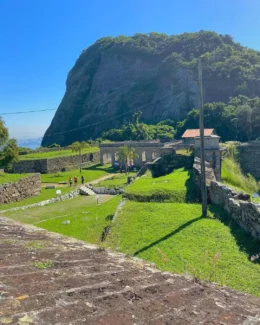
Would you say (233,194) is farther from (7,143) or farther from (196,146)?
(7,143)

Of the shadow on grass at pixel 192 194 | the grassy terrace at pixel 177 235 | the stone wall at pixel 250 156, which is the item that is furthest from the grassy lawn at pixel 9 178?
the stone wall at pixel 250 156

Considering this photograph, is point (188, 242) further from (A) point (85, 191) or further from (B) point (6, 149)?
(B) point (6, 149)

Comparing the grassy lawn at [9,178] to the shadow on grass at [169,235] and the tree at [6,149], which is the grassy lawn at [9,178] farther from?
the shadow on grass at [169,235]

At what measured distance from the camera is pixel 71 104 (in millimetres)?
164250

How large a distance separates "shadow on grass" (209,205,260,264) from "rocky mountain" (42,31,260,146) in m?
101

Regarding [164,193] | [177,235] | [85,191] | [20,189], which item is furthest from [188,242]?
[85,191]

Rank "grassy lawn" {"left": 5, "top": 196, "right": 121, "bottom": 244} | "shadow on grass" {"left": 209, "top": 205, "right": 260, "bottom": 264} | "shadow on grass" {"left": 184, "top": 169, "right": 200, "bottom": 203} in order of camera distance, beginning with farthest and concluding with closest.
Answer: "shadow on grass" {"left": 184, "top": 169, "right": 200, "bottom": 203}
"grassy lawn" {"left": 5, "top": 196, "right": 121, "bottom": 244}
"shadow on grass" {"left": 209, "top": 205, "right": 260, "bottom": 264}

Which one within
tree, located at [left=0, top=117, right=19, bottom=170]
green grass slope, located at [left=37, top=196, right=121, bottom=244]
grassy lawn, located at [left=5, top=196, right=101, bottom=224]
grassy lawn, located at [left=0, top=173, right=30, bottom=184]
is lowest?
grassy lawn, located at [left=5, top=196, right=101, bottom=224]

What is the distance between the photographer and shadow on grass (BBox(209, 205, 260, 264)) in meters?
8.76

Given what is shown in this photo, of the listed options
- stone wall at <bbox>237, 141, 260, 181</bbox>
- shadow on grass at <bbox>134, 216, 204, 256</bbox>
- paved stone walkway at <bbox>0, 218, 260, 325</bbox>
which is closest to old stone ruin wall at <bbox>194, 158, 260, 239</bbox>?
shadow on grass at <bbox>134, 216, 204, 256</bbox>

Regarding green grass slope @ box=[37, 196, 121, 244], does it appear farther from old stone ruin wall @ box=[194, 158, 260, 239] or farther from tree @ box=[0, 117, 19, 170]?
tree @ box=[0, 117, 19, 170]

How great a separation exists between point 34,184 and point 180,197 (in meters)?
14.5

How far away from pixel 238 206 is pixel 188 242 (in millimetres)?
2323

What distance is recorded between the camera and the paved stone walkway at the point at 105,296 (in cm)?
254
